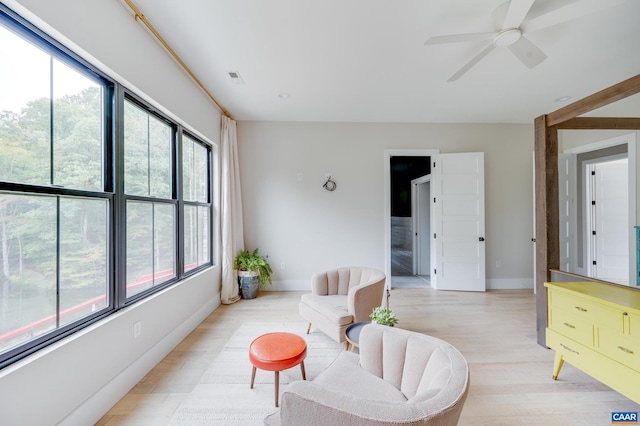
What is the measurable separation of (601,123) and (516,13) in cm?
136

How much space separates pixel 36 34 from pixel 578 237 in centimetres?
569

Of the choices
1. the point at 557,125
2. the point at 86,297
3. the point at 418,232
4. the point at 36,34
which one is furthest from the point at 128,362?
the point at 418,232

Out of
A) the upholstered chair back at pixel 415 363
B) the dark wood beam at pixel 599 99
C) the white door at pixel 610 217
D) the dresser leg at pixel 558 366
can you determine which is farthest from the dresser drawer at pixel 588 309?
the dark wood beam at pixel 599 99

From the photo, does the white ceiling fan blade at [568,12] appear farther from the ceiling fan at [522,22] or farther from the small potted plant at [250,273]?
the small potted plant at [250,273]

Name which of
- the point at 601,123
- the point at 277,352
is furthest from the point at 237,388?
the point at 601,123

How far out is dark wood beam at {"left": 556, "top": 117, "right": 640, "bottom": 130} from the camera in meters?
2.05

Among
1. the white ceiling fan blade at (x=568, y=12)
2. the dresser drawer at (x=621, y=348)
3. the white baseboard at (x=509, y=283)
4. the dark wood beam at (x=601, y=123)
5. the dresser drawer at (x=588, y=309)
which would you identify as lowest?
the white baseboard at (x=509, y=283)

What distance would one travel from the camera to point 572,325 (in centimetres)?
180

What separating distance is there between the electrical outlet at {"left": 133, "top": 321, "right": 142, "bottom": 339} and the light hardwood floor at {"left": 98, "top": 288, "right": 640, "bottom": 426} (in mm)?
353

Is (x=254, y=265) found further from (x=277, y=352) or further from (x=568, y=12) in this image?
(x=568, y=12)

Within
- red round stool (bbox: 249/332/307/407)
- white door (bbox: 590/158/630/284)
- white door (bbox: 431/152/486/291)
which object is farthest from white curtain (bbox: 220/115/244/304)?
white door (bbox: 590/158/630/284)

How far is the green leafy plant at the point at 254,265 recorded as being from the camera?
12.0ft

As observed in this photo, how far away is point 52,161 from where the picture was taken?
1.38 meters

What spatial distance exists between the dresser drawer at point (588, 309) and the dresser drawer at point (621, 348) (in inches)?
2.1
